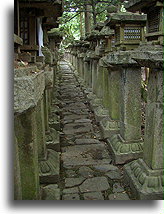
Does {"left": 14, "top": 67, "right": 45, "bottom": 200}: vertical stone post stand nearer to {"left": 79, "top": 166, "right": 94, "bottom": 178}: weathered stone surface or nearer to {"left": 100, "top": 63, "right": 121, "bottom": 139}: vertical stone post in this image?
{"left": 79, "top": 166, "right": 94, "bottom": 178}: weathered stone surface

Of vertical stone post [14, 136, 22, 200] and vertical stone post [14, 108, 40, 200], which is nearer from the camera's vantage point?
vertical stone post [14, 136, 22, 200]

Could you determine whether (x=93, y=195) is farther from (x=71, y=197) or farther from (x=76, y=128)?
(x=76, y=128)

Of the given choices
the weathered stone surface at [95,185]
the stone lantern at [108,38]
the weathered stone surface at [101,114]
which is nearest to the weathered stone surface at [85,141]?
the weathered stone surface at [101,114]

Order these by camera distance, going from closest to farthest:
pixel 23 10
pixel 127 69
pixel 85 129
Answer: pixel 127 69, pixel 23 10, pixel 85 129

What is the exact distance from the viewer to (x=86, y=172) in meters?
4.99

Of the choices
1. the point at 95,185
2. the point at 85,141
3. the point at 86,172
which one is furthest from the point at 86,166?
the point at 85,141

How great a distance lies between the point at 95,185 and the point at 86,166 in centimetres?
79

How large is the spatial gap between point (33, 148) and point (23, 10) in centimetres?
383

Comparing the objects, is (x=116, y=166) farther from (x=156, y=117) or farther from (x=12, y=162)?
(x=12, y=162)

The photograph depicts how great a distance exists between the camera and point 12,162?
2.56 meters

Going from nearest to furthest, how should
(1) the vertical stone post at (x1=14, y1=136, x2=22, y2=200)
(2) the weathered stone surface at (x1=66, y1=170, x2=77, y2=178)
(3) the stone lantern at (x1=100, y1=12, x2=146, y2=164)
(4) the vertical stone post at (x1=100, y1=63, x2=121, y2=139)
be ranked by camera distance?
(1) the vertical stone post at (x1=14, y1=136, x2=22, y2=200), (2) the weathered stone surface at (x1=66, y1=170, x2=77, y2=178), (3) the stone lantern at (x1=100, y1=12, x2=146, y2=164), (4) the vertical stone post at (x1=100, y1=63, x2=121, y2=139)

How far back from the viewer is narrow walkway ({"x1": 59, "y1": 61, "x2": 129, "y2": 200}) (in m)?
4.21

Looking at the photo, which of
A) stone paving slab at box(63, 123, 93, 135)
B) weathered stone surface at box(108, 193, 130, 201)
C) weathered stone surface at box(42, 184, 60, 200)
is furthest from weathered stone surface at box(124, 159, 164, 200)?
stone paving slab at box(63, 123, 93, 135)

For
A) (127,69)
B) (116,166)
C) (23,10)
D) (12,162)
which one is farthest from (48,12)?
(12,162)
